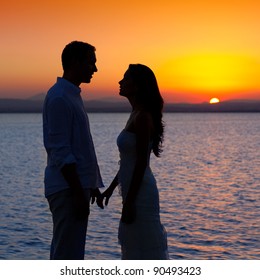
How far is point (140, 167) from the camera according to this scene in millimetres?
5133

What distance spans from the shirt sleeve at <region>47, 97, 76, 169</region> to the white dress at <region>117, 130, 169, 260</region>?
565 mm

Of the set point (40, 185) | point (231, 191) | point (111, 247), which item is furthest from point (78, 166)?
point (40, 185)

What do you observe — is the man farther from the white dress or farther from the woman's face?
the white dress

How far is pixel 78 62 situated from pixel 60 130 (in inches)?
20.7

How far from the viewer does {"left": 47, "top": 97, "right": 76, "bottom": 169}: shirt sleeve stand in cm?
480

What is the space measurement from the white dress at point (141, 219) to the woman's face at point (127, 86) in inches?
12.6

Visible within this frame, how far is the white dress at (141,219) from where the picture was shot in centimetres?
525

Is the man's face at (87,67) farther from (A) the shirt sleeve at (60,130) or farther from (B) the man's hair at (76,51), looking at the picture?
(A) the shirt sleeve at (60,130)

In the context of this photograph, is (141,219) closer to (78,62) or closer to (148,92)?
(148,92)

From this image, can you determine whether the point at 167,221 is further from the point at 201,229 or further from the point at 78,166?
the point at 78,166

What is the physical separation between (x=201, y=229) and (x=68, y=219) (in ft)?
42.9

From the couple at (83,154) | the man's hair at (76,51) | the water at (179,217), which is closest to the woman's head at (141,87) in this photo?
the couple at (83,154)

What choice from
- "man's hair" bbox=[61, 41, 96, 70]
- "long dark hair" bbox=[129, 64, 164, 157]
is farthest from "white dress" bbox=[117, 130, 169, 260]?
"man's hair" bbox=[61, 41, 96, 70]
